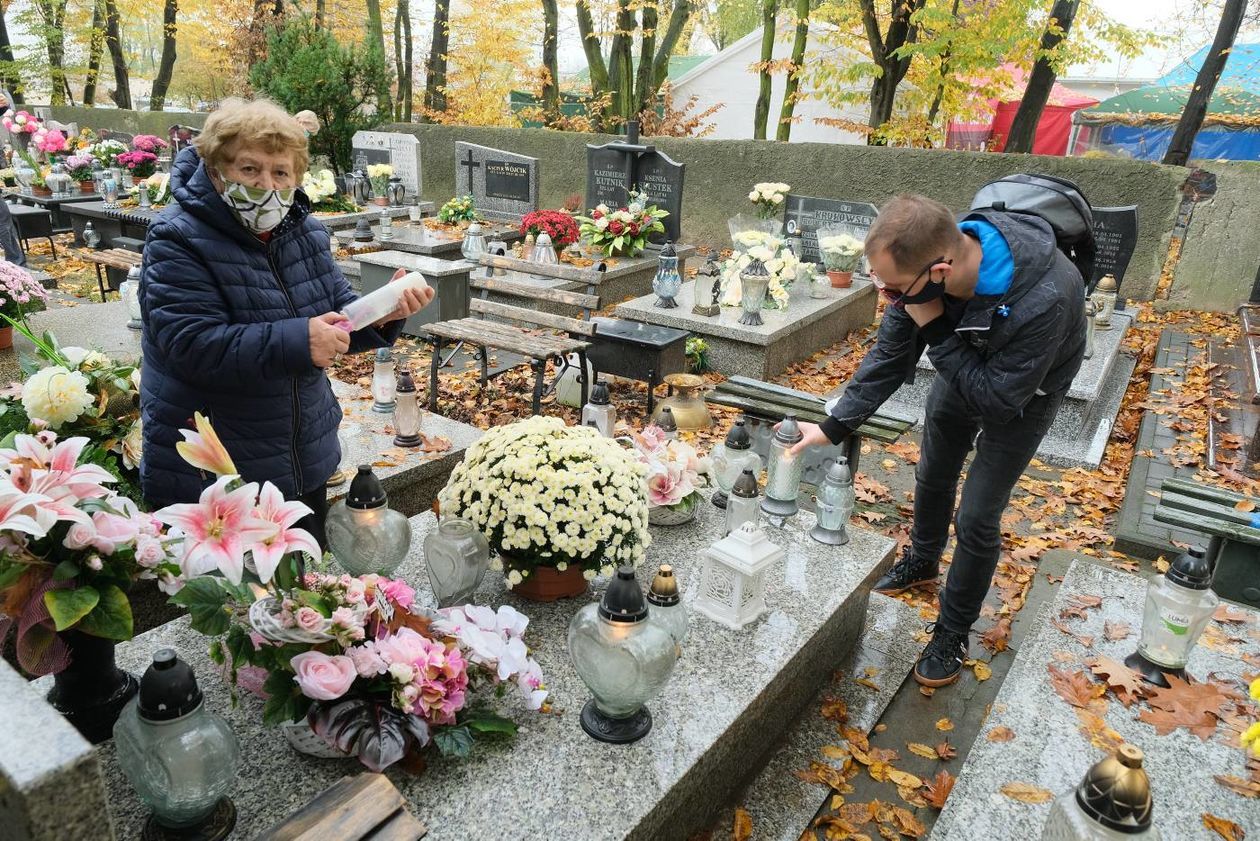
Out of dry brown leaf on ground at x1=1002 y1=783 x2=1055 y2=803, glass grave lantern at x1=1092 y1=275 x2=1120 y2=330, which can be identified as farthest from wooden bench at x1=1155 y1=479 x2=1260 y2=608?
glass grave lantern at x1=1092 y1=275 x2=1120 y2=330

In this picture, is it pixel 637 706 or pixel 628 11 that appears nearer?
pixel 637 706

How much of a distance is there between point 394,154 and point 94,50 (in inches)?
700

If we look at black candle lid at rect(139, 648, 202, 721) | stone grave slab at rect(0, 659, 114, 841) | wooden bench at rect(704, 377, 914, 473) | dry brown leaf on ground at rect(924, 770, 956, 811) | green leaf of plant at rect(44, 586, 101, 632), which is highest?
stone grave slab at rect(0, 659, 114, 841)

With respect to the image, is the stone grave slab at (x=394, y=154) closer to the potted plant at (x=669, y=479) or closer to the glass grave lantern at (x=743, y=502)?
the potted plant at (x=669, y=479)

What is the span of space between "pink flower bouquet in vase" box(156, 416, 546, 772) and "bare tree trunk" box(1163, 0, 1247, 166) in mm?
12029

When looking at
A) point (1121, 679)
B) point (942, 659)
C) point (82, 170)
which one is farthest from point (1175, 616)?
point (82, 170)

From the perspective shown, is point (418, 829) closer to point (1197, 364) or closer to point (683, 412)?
point (683, 412)

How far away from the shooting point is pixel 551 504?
243cm

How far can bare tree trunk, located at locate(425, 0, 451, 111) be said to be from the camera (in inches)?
790

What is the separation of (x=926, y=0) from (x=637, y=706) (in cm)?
1368

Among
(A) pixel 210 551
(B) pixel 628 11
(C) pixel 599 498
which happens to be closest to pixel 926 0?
(B) pixel 628 11

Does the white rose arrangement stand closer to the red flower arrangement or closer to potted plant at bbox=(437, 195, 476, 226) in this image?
the red flower arrangement

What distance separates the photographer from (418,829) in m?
1.46

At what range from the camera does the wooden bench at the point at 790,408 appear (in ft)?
13.5
